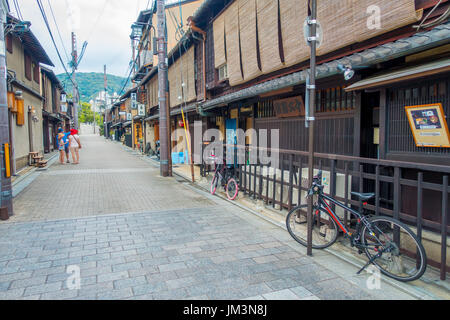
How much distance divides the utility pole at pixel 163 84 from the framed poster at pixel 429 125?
32.7 ft

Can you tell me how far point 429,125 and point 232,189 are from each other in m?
5.32

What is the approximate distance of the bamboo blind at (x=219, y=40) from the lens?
408 inches

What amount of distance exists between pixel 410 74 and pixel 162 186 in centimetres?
846

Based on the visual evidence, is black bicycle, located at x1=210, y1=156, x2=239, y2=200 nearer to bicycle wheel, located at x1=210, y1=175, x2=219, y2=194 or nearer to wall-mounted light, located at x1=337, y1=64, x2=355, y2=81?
bicycle wheel, located at x1=210, y1=175, x2=219, y2=194

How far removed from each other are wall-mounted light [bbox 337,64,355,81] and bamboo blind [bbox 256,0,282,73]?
292 centimetres

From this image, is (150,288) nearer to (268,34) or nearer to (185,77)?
(268,34)

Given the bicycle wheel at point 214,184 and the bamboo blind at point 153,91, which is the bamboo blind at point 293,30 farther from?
the bamboo blind at point 153,91

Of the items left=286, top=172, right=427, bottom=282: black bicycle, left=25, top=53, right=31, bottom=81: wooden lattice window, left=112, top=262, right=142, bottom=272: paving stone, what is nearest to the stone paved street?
left=112, top=262, right=142, bottom=272: paving stone

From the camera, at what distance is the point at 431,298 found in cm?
334

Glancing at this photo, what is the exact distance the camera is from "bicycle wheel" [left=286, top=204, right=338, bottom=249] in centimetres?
495

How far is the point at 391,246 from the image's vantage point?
3.85 m

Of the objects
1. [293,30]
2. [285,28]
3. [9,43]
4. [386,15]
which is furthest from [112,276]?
[9,43]

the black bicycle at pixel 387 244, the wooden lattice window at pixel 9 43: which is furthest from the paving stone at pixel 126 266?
the wooden lattice window at pixel 9 43

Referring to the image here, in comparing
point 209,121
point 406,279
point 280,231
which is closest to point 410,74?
point 406,279
